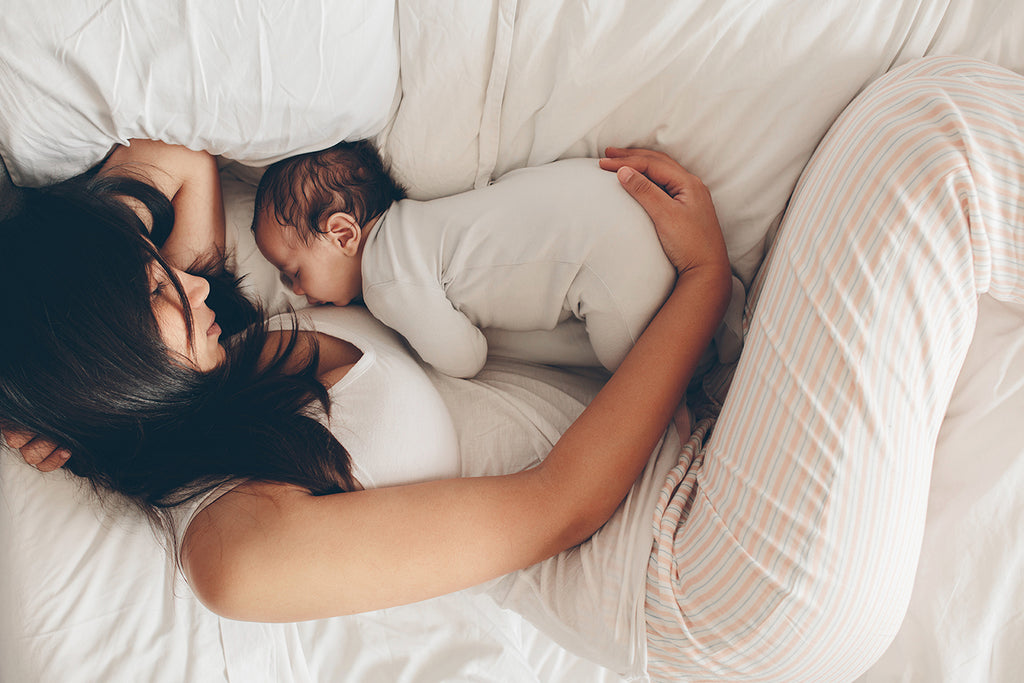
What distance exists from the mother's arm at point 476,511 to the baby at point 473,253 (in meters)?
0.05

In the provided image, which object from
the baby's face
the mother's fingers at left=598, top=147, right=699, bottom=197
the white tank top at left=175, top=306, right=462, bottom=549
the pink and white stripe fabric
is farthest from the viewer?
the baby's face

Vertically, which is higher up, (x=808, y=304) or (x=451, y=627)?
(x=808, y=304)

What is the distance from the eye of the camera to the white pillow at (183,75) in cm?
77

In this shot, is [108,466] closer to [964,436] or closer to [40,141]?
[40,141]

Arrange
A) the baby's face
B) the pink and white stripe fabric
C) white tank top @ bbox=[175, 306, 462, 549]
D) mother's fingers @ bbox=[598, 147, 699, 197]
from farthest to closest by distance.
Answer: the baby's face < mother's fingers @ bbox=[598, 147, 699, 197] < white tank top @ bbox=[175, 306, 462, 549] < the pink and white stripe fabric

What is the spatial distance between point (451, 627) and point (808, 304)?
688 mm

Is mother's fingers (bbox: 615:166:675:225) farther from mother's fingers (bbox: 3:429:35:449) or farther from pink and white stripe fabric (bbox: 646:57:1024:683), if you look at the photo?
mother's fingers (bbox: 3:429:35:449)

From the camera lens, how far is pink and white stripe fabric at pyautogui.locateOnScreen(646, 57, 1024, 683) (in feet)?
2.24

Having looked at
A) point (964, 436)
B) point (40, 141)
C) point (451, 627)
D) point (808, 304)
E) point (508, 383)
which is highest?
point (40, 141)

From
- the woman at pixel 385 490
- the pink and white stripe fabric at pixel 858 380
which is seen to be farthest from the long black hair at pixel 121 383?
the pink and white stripe fabric at pixel 858 380

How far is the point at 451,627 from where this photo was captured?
1.03 metres

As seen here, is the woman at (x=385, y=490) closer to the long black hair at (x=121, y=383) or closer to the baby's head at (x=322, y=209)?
the long black hair at (x=121, y=383)

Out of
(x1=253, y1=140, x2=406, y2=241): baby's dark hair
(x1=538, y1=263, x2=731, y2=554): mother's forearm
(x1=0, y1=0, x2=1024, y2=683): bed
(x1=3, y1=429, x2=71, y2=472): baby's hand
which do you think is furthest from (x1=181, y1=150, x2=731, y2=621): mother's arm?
(x1=253, y1=140, x2=406, y2=241): baby's dark hair

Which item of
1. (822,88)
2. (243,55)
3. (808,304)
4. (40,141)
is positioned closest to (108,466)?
(40,141)
